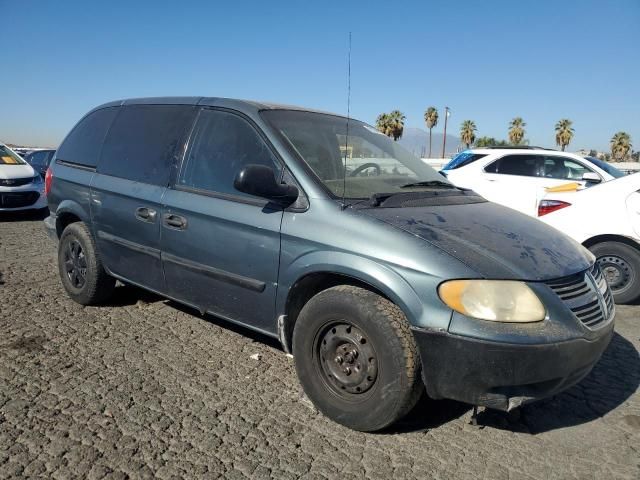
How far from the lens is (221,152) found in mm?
3463

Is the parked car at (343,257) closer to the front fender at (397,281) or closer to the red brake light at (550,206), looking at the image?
the front fender at (397,281)

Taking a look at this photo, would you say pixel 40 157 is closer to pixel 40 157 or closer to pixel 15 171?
pixel 40 157

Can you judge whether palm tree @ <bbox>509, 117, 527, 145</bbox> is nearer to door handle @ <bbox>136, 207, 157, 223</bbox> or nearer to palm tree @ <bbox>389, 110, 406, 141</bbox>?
palm tree @ <bbox>389, 110, 406, 141</bbox>

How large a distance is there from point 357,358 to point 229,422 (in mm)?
789

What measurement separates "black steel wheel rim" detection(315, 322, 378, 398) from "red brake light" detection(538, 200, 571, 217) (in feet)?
12.6

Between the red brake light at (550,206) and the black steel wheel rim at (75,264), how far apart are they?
4709 millimetres

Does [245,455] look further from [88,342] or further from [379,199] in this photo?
[88,342]

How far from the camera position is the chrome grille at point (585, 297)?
2562 millimetres

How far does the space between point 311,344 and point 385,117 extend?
57.5m

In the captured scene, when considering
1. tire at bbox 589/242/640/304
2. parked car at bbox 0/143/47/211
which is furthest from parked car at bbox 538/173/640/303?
parked car at bbox 0/143/47/211

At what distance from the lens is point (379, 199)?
119 inches

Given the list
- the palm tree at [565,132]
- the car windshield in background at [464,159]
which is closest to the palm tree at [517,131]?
the palm tree at [565,132]

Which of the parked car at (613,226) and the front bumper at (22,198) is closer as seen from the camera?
the parked car at (613,226)

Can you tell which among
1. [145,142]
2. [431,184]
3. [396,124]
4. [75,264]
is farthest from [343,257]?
[396,124]
